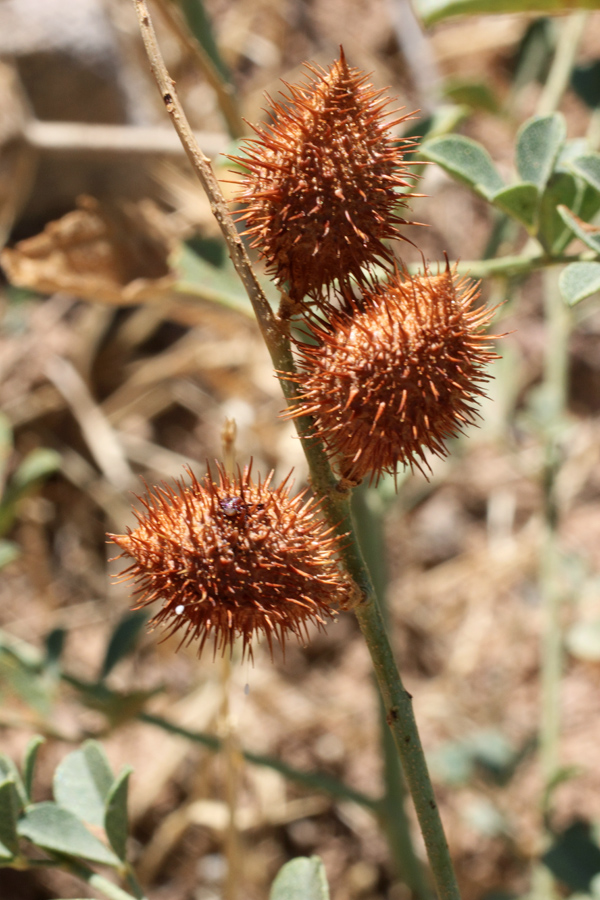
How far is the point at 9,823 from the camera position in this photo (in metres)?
0.96

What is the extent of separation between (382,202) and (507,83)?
2546 millimetres

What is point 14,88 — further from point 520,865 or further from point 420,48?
point 520,865

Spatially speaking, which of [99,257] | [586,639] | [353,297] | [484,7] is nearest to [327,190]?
[353,297]

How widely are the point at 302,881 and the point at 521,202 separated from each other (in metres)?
0.79

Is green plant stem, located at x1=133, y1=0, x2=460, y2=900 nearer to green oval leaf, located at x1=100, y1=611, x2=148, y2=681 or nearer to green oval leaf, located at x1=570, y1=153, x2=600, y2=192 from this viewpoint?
green oval leaf, located at x1=570, y1=153, x2=600, y2=192

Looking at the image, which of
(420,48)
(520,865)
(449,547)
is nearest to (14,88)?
(420,48)

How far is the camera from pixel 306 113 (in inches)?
33.8

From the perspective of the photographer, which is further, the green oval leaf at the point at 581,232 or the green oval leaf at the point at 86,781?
the green oval leaf at the point at 86,781

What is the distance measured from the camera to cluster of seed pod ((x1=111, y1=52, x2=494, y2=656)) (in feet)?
2.62

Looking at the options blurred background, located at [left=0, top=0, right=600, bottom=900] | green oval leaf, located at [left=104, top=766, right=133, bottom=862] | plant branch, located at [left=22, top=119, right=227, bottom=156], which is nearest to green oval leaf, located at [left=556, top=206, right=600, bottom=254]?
blurred background, located at [left=0, top=0, right=600, bottom=900]

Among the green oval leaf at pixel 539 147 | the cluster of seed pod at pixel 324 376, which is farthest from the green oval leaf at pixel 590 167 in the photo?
the cluster of seed pod at pixel 324 376

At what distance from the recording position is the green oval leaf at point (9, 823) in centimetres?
95

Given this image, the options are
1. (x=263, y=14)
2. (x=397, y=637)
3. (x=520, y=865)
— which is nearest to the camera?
(x=520, y=865)

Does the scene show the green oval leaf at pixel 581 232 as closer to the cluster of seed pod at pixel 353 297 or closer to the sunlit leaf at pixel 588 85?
the cluster of seed pod at pixel 353 297
